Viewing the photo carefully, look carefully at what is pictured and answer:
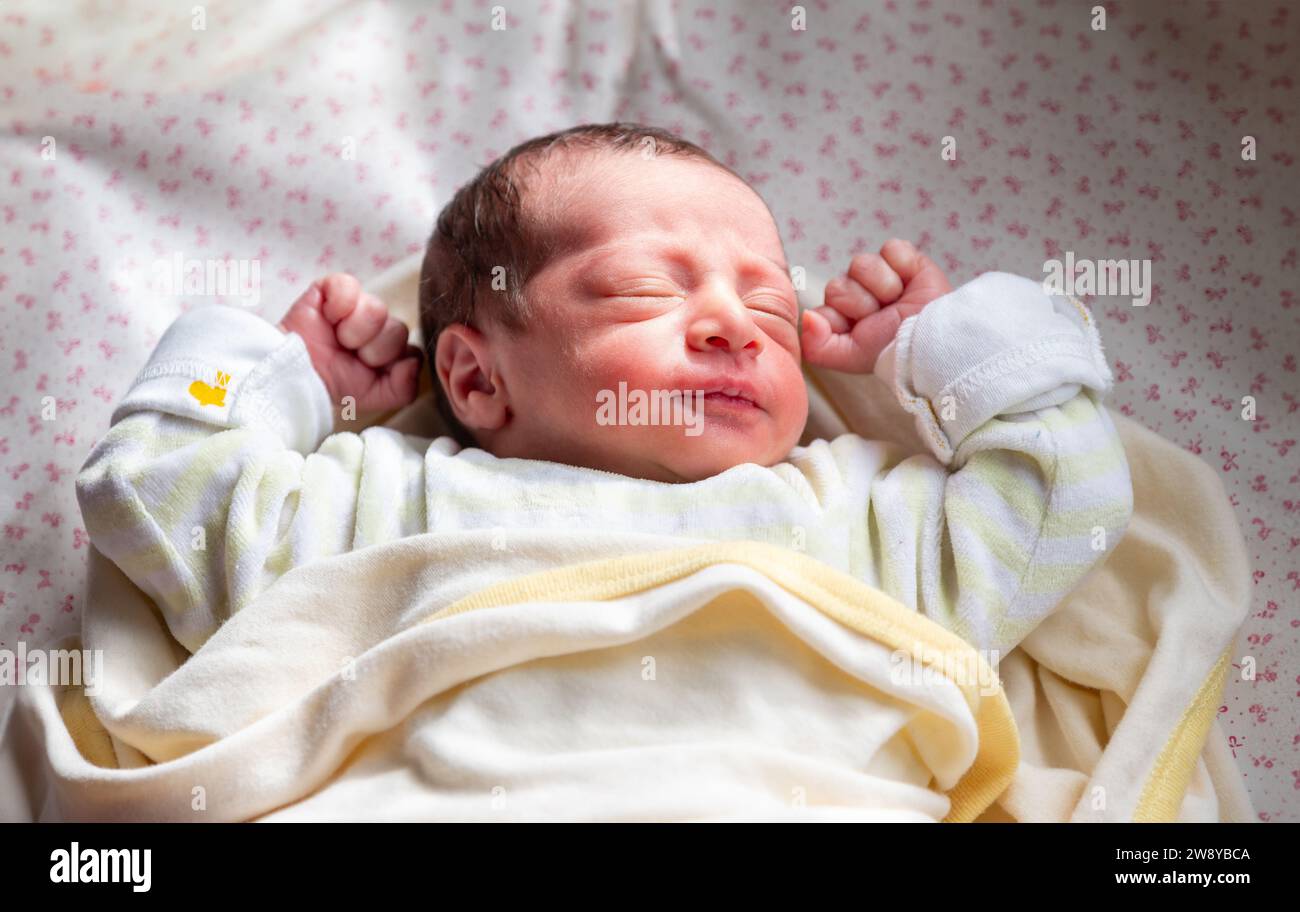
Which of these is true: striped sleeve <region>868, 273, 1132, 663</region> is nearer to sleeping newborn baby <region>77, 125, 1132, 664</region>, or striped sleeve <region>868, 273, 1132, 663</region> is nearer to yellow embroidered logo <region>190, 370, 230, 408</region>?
sleeping newborn baby <region>77, 125, 1132, 664</region>

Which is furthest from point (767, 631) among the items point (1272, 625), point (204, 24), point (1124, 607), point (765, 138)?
point (204, 24)

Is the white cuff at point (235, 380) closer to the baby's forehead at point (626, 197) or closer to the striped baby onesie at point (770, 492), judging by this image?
the striped baby onesie at point (770, 492)

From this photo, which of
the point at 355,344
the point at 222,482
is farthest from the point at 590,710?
the point at 355,344

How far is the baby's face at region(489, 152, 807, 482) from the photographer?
5.14 feet

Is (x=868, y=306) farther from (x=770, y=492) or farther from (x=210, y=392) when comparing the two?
(x=210, y=392)

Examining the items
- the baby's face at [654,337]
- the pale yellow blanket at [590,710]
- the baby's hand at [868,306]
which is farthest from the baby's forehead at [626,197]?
the pale yellow blanket at [590,710]

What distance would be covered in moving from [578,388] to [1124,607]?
2.08 feet

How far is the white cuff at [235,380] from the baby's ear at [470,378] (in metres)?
0.15

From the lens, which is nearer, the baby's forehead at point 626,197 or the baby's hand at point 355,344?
the baby's forehead at point 626,197

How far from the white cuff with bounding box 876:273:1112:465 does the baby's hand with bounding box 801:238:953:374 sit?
93 millimetres

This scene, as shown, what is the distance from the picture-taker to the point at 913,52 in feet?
6.91

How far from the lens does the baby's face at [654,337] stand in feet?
5.14

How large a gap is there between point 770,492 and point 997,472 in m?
0.24

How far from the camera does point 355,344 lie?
5.86 feet
